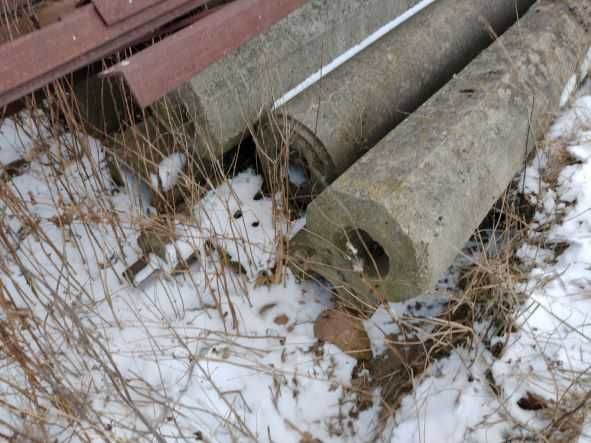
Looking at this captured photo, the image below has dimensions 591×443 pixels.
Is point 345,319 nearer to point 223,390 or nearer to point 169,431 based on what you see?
point 223,390

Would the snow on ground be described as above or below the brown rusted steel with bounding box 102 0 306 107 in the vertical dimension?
below

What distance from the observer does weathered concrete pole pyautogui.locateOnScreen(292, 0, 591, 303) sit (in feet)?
6.42

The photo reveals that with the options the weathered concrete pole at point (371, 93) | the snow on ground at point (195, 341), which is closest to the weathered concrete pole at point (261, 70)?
the weathered concrete pole at point (371, 93)

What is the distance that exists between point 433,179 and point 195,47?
130cm

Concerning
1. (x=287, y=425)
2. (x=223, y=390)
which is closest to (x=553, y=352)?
(x=287, y=425)

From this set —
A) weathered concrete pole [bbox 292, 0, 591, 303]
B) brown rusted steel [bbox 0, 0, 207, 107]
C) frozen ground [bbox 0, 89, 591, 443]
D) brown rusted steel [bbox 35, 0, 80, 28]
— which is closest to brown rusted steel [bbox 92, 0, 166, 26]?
brown rusted steel [bbox 0, 0, 207, 107]

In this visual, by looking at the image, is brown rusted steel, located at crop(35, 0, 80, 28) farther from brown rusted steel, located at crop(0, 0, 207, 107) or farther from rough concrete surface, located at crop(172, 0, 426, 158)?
rough concrete surface, located at crop(172, 0, 426, 158)

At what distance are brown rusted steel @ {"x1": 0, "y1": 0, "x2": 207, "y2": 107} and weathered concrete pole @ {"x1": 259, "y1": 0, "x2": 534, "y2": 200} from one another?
79 centimetres

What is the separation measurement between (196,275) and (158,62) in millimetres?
1073

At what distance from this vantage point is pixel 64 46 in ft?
7.34

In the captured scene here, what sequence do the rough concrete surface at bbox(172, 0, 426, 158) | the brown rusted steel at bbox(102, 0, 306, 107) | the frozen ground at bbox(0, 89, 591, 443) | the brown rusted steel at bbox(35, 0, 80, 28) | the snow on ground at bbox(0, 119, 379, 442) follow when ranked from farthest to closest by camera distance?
1. the brown rusted steel at bbox(35, 0, 80, 28)
2. the rough concrete surface at bbox(172, 0, 426, 158)
3. the brown rusted steel at bbox(102, 0, 306, 107)
4. the snow on ground at bbox(0, 119, 379, 442)
5. the frozen ground at bbox(0, 89, 591, 443)

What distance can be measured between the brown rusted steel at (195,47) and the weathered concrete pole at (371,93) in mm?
432

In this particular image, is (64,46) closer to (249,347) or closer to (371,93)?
(371,93)

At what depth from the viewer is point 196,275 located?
8.56 feet
